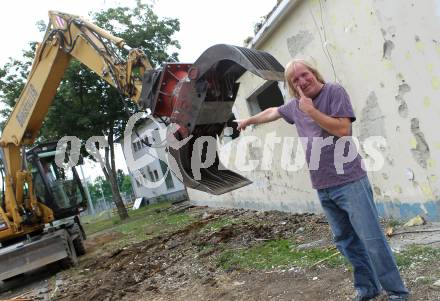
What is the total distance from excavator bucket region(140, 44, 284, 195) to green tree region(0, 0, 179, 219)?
16.3 m

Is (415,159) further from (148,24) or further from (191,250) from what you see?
(148,24)

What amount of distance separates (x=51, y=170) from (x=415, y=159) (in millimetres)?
8779

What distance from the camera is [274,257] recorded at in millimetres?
5547

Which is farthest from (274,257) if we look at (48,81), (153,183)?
(153,183)

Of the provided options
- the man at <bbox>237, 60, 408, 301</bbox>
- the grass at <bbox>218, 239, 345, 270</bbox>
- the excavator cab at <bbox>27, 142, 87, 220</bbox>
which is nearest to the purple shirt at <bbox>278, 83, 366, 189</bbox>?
the man at <bbox>237, 60, 408, 301</bbox>

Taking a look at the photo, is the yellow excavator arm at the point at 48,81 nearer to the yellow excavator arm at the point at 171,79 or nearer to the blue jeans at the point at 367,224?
the yellow excavator arm at the point at 171,79

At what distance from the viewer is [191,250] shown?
7.45 m

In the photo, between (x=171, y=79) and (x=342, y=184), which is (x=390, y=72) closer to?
(x=171, y=79)

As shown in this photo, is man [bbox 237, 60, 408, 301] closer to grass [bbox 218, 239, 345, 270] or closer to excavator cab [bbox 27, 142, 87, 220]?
grass [bbox 218, 239, 345, 270]

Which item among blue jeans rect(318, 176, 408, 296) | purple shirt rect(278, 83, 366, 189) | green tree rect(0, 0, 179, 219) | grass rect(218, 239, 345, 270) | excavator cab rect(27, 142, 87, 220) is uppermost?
green tree rect(0, 0, 179, 219)

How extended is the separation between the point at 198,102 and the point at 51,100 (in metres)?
4.74

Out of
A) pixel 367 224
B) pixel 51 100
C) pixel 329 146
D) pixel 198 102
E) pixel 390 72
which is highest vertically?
pixel 51 100

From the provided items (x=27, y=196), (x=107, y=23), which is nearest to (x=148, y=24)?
(x=107, y=23)

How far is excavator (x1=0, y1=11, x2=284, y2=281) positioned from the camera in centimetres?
464
